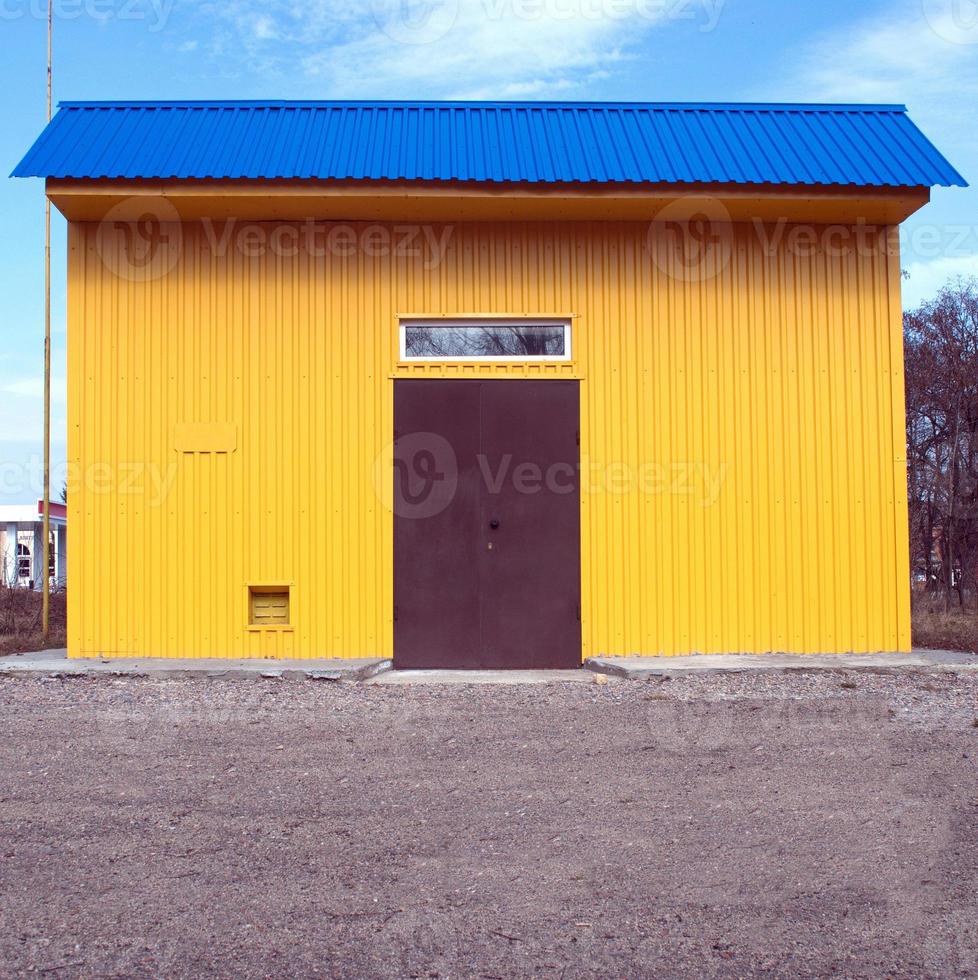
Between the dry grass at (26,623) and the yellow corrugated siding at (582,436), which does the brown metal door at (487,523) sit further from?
the dry grass at (26,623)

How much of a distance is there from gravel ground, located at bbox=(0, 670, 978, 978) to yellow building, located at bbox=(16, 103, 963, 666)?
198 cm

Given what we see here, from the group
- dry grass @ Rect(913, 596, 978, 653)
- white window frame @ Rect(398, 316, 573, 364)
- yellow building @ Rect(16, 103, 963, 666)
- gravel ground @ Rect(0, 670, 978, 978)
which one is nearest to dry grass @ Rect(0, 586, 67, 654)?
yellow building @ Rect(16, 103, 963, 666)

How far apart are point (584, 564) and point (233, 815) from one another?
5103 mm

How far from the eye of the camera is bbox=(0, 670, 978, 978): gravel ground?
9.94 feet

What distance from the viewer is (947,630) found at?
11578 mm

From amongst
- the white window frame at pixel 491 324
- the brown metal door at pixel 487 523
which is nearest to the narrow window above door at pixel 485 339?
the white window frame at pixel 491 324

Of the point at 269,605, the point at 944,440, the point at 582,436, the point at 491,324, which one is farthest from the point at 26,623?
the point at 944,440

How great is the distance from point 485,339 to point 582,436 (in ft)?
4.19

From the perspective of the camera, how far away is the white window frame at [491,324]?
9.11m

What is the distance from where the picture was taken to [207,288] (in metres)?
9.07

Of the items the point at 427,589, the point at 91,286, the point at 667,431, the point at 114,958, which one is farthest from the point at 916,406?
the point at 114,958

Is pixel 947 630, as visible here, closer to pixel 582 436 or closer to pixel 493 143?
pixel 582 436

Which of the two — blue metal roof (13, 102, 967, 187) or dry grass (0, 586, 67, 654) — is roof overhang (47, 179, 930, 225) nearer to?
blue metal roof (13, 102, 967, 187)

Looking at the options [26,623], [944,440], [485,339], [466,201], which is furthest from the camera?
[944,440]
